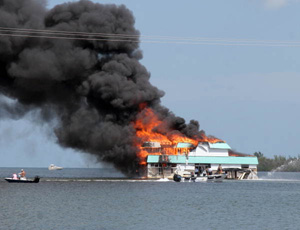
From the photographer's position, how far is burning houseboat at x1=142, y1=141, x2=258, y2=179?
12294 cm

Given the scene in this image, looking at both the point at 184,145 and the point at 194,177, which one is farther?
the point at 184,145

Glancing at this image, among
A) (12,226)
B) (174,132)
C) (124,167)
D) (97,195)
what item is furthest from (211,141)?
(12,226)

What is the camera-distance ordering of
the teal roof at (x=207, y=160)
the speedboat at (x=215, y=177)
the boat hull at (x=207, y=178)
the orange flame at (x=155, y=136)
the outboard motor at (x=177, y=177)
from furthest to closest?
the speedboat at (x=215, y=177), the boat hull at (x=207, y=178), the teal roof at (x=207, y=160), the orange flame at (x=155, y=136), the outboard motor at (x=177, y=177)

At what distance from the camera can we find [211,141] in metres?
130

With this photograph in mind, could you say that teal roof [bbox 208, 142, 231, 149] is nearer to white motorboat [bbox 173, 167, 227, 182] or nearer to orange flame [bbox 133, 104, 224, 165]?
orange flame [bbox 133, 104, 224, 165]

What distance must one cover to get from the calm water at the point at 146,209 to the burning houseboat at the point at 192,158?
2157 centimetres

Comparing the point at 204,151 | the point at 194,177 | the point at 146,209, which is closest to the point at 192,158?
the point at 204,151

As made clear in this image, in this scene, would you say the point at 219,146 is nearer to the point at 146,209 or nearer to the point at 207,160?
the point at 207,160

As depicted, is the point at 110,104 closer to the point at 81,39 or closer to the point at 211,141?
the point at 81,39

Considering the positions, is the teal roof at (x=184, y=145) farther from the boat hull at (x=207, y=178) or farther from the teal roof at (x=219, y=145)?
the boat hull at (x=207, y=178)

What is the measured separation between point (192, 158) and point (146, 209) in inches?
2191

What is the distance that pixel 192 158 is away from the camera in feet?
413

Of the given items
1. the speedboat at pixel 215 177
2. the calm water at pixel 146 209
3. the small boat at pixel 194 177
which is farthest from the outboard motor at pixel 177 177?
the calm water at pixel 146 209

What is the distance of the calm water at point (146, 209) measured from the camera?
5872 centimetres
